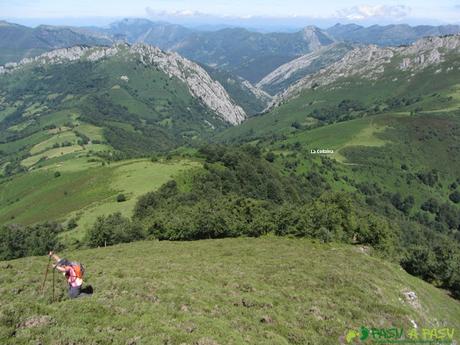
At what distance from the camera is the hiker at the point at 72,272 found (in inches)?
999

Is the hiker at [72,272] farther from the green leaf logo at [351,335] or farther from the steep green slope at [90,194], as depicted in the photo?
the steep green slope at [90,194]

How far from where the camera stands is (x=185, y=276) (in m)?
39.8

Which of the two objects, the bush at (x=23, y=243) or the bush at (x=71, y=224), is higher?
the bush at (x=23, y=243)

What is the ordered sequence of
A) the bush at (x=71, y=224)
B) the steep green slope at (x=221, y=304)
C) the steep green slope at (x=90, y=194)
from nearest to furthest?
1. the steep green slope at (x=221, y=304)
2. the bush at (x=71, y=224)
3. the steep green slope at (x=90, y=194)

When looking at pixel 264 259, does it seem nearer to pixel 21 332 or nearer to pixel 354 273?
pixel 354 273

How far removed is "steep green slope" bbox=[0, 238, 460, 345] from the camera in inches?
899

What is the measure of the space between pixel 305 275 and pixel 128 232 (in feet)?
195

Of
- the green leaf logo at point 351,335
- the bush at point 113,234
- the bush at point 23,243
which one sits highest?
the green leaf logo at point 351,335

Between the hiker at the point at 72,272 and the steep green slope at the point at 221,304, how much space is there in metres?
1.03

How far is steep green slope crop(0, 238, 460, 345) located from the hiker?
1.03m

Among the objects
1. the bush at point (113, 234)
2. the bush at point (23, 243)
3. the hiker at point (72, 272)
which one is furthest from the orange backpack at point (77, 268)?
the bush at point (23, 243)

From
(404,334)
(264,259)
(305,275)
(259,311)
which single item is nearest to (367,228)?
(264,259)

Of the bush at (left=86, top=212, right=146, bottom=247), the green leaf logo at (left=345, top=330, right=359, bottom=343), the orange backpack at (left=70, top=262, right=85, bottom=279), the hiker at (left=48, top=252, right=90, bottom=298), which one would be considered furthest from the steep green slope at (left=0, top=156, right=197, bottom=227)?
the green leaf logo at (left=345, top=330, right=359, bottom=343)

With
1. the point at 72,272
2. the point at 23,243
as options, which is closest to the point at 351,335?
the point at 72,272
